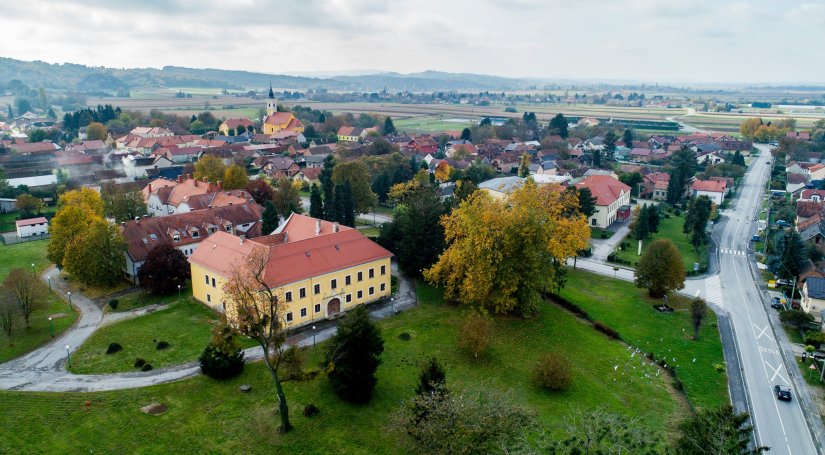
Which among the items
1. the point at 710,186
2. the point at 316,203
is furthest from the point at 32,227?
the point at 710,186

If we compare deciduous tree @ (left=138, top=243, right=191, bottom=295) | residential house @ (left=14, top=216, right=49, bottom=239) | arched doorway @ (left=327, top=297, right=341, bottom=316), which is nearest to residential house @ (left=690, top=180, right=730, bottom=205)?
arched doorway @ (left=327, top=297, right=341, bottom=316)

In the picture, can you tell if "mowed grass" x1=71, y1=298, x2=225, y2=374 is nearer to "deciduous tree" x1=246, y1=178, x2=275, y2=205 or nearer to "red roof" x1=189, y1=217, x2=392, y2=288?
"red roof" x1=189, y1=217, x2=392, y2=288

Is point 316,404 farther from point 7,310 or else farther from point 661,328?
point 661,328

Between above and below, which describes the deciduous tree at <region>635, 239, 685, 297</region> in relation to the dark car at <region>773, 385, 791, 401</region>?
above

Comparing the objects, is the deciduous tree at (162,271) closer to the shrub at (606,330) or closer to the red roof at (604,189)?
the shrub at (606,330)

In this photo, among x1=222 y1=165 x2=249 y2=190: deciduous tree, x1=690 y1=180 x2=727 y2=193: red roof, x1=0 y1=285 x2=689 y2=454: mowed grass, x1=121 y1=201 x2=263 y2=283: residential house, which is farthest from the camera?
x1=690 y1=180 x2=727 y2=193: red roof

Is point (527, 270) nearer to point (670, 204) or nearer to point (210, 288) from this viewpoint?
point (210, 288)
